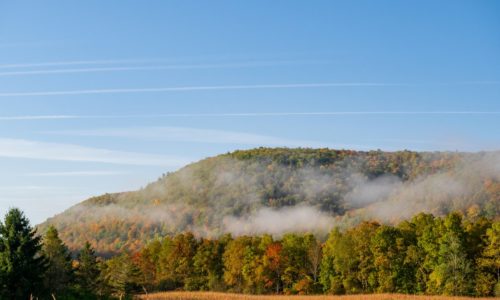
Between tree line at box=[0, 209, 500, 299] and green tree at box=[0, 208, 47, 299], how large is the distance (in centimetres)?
9

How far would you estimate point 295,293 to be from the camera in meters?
88.4

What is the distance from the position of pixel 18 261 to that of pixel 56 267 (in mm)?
8352

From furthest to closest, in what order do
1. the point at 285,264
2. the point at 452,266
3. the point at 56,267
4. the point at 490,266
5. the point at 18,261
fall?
the point at 285,264, the point at 452,266, the point at 490,266, the point at 56,267, the point at 18,261

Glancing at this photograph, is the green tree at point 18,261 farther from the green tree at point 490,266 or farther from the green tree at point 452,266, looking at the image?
the green tree at point 490,266

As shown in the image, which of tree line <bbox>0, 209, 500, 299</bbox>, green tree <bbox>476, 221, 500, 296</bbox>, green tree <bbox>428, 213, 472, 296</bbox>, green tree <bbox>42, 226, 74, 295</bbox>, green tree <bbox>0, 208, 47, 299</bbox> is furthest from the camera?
green tree <bbox>428, 213, 472, 296</bbox>

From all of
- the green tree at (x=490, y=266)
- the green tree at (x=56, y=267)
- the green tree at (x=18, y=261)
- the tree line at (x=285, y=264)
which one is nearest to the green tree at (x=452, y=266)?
the tree line at (x=285, y=264)

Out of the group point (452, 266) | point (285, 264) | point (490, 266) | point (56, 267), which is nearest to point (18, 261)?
point (56, 267)

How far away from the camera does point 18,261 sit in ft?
175

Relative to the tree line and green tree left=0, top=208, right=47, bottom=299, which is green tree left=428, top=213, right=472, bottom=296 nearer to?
the tree line

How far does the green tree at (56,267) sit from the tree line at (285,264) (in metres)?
0.11

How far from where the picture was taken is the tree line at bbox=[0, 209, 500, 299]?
5491cm

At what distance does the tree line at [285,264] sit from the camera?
54906 millimetres

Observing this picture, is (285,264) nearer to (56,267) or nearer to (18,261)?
(56,267)

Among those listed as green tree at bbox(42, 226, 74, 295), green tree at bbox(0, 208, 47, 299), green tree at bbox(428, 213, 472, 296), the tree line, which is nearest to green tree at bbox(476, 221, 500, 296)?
the tree line
